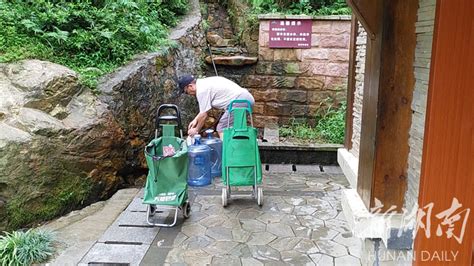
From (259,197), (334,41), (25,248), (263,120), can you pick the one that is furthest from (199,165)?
(334,41)

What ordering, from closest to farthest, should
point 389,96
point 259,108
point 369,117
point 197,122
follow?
point 389,96
point 369,117
point 197,122
point 259,108

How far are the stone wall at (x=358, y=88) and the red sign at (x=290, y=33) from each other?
3.47 m

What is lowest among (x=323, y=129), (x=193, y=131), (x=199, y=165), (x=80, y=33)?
(x=199, y=165)

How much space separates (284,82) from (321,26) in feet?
3.30

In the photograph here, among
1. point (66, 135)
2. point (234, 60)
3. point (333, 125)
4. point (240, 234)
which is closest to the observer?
point (240, 234)

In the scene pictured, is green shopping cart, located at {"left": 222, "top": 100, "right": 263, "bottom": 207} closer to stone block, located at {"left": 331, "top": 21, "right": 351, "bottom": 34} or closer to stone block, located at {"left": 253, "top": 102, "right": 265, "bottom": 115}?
stone block, located at {"left": 253, "top": 102, "right": 265, "bottom": 115}

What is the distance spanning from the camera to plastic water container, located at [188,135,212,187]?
4340 millimetres

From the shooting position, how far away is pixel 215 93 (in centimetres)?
432

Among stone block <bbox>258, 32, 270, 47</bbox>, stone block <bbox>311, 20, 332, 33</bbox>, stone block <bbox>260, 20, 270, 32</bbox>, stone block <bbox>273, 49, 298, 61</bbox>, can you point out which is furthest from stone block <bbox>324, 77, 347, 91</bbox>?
stone block <bbox>260, 20, 270, 32</bbox>

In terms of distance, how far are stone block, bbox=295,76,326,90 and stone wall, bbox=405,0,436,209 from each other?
15.1ft

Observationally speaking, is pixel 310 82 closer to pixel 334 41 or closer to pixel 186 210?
pixel 334 41

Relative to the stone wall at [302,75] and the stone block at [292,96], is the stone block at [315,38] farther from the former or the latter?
the stone block at [292,96]

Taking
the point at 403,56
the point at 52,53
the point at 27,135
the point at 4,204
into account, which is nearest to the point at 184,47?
the point at 52,53

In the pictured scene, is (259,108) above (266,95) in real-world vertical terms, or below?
below
